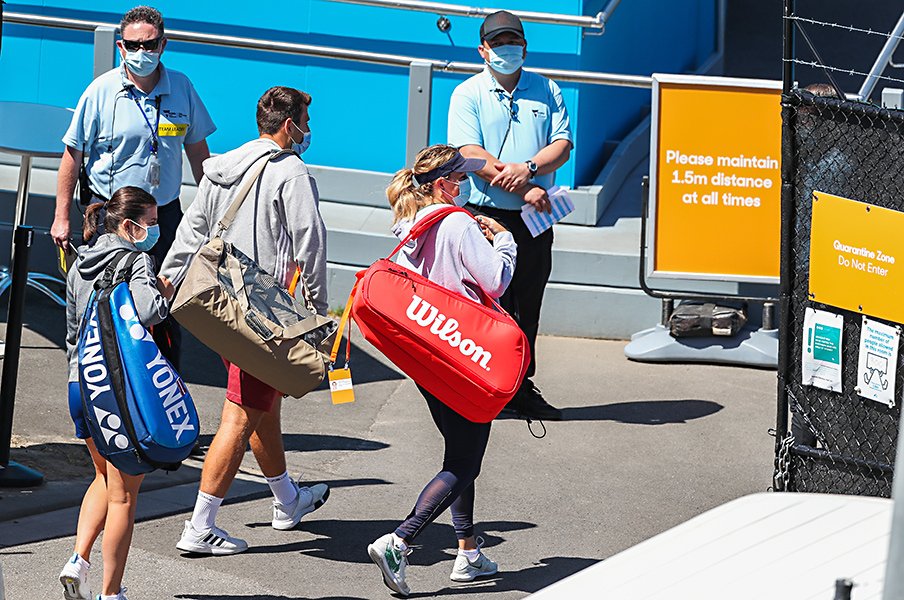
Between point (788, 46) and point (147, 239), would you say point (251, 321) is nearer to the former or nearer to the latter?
point (147, 239)

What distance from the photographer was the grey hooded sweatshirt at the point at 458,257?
5410mm

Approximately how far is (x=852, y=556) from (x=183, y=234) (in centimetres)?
368

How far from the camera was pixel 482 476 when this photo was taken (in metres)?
6.94

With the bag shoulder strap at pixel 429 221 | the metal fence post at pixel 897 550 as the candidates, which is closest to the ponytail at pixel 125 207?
the bag shoulder strap at pixel 429 221

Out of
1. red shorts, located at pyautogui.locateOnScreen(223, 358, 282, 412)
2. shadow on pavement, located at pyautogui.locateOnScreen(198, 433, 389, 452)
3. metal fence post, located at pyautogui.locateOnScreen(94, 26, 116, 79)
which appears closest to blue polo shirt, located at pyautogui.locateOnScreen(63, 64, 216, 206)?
A: shadow on pavement, located at pyautogui.locateOnScreen(198, 433, 389, 452)

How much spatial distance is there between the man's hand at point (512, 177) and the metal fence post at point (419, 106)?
1885 millimetres

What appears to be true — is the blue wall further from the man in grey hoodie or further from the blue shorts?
the blue shorts

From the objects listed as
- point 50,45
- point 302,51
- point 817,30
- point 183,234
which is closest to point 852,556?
point 183,234

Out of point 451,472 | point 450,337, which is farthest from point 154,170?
point 451,472

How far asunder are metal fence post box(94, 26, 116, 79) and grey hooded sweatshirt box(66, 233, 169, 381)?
470 cm

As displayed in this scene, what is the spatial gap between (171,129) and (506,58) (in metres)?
1.86

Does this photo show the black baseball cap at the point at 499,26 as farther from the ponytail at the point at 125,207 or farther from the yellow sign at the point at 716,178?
the ponytail at the point at 125,207

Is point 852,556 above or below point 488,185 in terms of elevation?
below

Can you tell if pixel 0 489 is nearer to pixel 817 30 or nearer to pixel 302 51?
pixel 302 51
